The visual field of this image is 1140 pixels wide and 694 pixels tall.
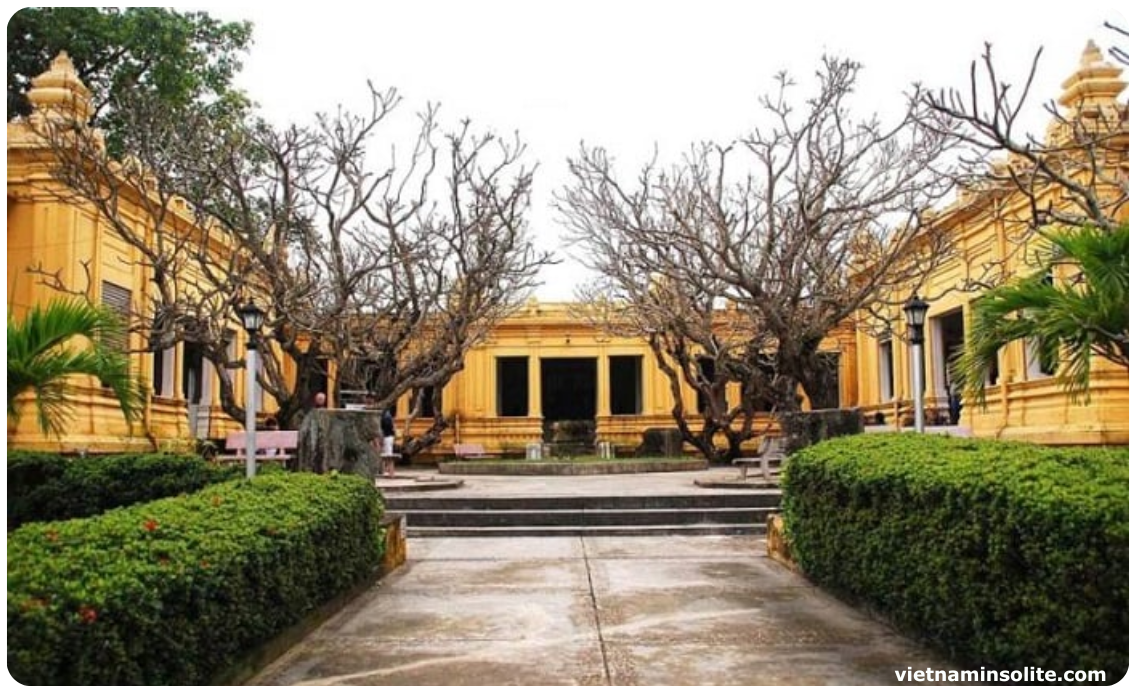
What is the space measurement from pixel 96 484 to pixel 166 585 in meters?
4.77

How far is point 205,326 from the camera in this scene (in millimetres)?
13164

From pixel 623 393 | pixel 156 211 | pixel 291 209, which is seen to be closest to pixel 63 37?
pixel 156 211

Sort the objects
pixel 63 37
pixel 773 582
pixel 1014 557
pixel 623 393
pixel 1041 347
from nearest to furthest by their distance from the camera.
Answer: pixel 1014 557 < pixel 1041 347 < pixel 773 582 < pixel 63 37 < pixel 623 393

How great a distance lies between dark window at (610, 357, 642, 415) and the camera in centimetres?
3167

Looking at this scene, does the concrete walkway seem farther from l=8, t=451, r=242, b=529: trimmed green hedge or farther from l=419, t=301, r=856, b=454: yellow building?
l=419, t=301, r=856, b=454: yellow building

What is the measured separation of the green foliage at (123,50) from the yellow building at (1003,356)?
13.1 meters

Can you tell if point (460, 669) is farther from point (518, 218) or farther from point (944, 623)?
point (518, 218)

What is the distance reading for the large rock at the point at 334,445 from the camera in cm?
1053

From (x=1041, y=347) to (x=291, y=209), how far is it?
10430 mm

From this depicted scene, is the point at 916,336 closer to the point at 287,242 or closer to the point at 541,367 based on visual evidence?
the point at 287,242

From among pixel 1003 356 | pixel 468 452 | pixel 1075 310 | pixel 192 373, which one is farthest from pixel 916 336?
pixel 192 373

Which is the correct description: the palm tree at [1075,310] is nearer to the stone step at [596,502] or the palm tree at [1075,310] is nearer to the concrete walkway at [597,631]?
the concrete walkway at [597,631]

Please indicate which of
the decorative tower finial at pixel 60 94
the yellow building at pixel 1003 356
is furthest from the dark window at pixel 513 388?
the decorative tower finial at pixel 60 94

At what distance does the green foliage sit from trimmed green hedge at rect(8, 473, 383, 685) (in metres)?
12.8
